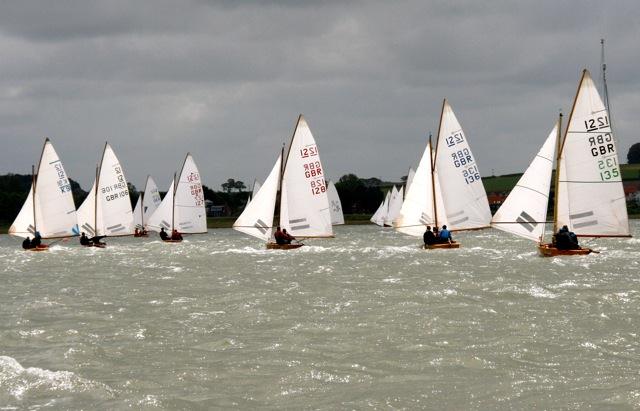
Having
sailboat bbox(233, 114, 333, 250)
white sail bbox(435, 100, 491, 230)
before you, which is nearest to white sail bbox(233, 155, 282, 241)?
sailboat bbox(233, 114, 333, 250)

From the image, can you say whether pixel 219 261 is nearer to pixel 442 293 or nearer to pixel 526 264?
pixel 526 264

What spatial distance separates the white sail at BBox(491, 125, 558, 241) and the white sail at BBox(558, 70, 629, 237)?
66cm

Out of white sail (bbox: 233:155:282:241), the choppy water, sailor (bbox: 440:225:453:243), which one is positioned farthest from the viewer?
white sail (bbox: 233:155:282:241)

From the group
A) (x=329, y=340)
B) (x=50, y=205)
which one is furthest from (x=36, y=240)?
(x=329, y=340)

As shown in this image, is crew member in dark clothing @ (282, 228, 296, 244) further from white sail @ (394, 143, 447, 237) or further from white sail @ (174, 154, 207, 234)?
white sail @ (174, 154, 207, 234)

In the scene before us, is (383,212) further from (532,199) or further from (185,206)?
(532,199)

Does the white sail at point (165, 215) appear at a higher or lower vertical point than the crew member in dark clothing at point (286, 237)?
higher

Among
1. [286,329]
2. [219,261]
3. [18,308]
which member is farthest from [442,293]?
[219,261]

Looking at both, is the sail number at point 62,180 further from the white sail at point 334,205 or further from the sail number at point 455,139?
the white sail at point 334,205

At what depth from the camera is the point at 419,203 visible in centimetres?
3812

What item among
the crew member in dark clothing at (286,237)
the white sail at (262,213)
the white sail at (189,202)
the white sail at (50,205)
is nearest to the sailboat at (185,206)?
the white sail at (189,202)

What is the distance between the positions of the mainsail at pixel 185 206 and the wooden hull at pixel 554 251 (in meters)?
29.1

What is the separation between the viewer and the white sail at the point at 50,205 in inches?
1703

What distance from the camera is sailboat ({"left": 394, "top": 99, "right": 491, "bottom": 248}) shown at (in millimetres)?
37625
